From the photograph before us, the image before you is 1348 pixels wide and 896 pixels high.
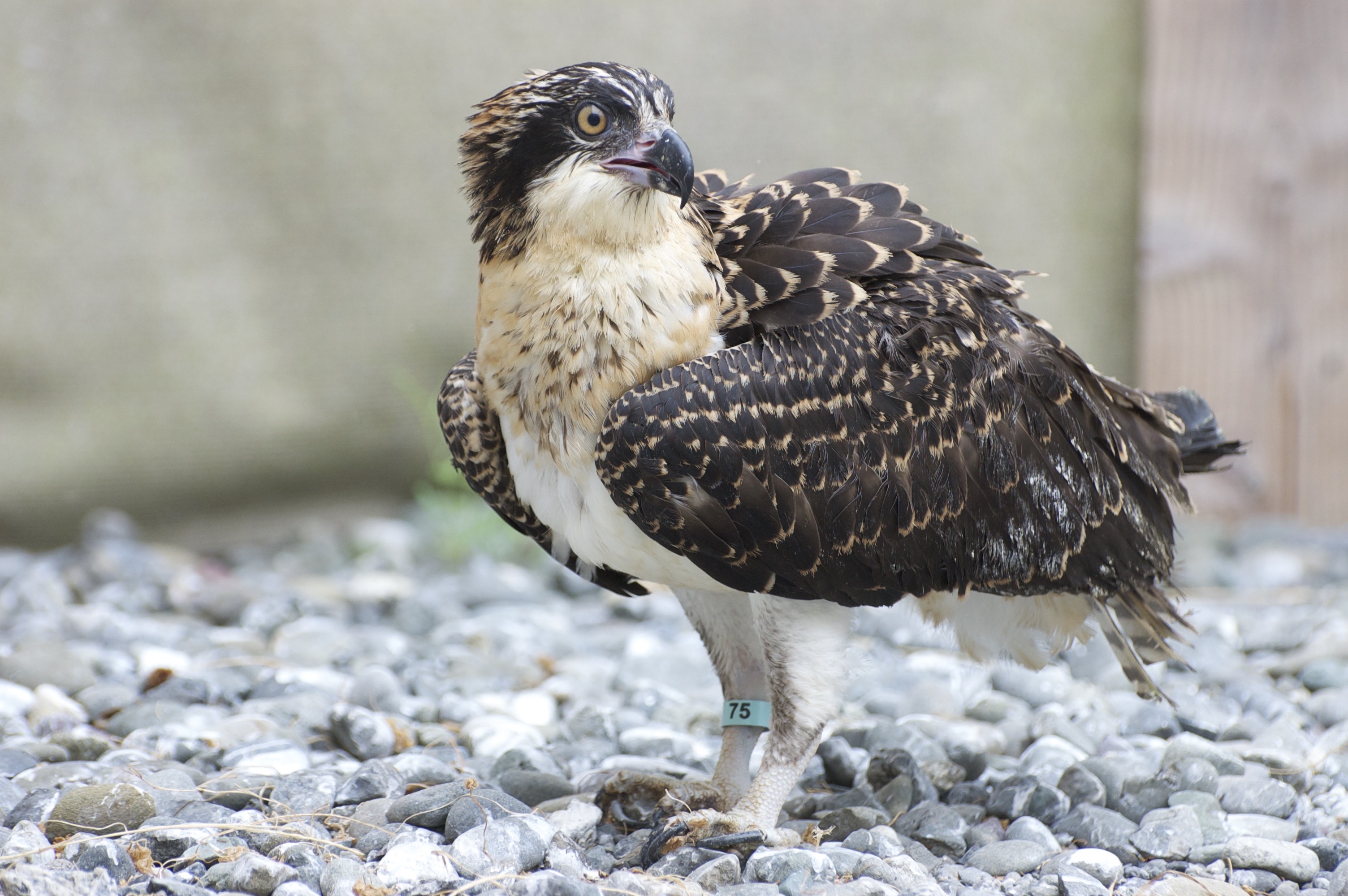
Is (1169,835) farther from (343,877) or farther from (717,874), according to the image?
(343,877)

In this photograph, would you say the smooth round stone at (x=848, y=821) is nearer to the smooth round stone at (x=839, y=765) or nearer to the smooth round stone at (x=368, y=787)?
the smooth round stone at (x=839, y=765)

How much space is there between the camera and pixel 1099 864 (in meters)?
3.07

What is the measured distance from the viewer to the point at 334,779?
339 centimetres

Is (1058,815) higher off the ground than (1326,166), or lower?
lower

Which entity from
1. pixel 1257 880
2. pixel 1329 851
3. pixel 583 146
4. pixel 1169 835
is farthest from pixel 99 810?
pixel 1329 851

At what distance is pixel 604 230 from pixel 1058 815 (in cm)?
207

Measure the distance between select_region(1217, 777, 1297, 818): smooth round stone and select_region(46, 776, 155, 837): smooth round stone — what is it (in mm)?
2940

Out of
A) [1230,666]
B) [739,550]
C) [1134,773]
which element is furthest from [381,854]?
[1230,666]

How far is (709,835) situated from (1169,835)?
1224 millimetres

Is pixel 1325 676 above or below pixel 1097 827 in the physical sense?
above

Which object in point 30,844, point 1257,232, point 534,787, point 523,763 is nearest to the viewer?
point 30,844

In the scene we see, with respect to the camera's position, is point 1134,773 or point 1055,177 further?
point 1055,177

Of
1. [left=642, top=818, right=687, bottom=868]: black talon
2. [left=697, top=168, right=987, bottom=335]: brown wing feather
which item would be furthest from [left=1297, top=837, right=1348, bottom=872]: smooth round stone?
[left=697, top=168, right=987, bottom=335]: brown wing feather

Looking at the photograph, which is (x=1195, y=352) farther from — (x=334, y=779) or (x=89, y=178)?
(x=89, y=178)
